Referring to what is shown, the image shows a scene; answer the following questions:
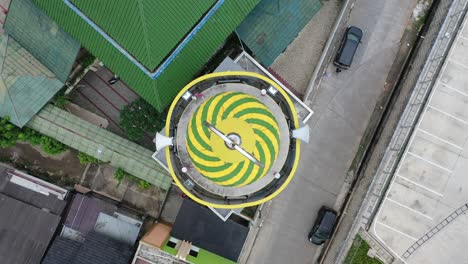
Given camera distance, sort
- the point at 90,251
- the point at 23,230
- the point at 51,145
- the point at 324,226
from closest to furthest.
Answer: the point at 90,251 < the point at 23,230 < the point at 51,145 < the point at 324,226

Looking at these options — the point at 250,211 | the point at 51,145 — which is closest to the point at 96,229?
the point at 51,145

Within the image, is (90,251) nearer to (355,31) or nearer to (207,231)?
(207,231)

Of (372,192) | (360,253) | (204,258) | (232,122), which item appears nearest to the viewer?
(232,122)

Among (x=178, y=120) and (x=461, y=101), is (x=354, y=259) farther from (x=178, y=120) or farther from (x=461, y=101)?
(x=178, y=120)

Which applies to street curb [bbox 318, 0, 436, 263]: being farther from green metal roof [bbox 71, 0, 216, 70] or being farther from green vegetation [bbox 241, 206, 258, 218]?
green metal roof [bbox 71, 0, 216, 70]

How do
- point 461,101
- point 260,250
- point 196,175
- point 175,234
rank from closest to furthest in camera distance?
1. point 196,175
2. point 461,101
3. point 175,234
4. point 260,250


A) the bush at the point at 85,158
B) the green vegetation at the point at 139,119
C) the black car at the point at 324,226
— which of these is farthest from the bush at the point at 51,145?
the black car at the point at 324,226

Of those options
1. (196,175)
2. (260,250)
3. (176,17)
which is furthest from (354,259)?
(176,17)
